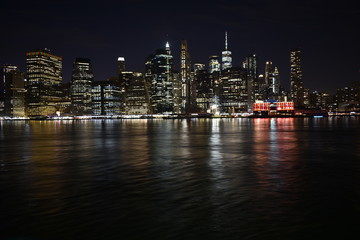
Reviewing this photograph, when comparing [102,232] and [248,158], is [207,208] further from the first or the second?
[248,158]

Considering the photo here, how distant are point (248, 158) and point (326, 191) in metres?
13.8

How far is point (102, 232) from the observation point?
12.4m

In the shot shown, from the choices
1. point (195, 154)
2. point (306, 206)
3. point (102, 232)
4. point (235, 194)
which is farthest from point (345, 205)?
point (195, 154)

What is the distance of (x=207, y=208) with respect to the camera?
15367 millimetres

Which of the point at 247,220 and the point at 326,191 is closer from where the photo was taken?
the point at 247,220

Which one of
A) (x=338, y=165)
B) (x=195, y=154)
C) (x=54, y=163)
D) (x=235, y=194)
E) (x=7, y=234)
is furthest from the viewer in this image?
(x=195, y=154)

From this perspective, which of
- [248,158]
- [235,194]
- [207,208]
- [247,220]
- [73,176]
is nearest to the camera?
[247,220]

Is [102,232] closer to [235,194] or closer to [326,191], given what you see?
[235,194]

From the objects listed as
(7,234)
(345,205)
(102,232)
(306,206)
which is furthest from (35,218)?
(345,205)

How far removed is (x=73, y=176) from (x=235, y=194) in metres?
11.0

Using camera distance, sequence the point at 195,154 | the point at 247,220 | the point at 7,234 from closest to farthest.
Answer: the point at 7,234
the point at 247,220
the point at 195,154

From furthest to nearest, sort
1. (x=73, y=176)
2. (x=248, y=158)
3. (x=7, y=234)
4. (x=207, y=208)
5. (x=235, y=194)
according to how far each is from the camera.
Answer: (x=248, y=158)
(x=73, y=176)
(x=235, y=194)
(x=207, y=208)
(x=7, y=234)

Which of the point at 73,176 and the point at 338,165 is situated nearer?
the point at 73,176

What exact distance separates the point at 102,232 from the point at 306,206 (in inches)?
333
